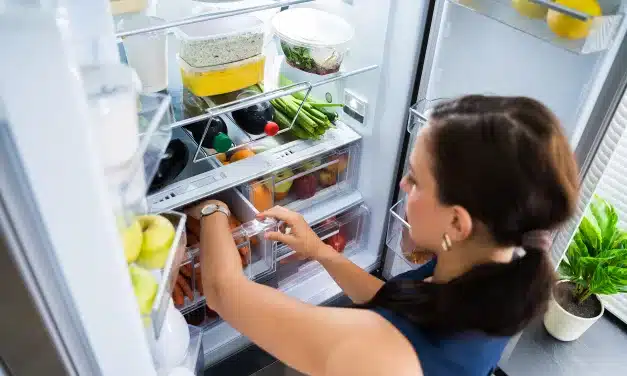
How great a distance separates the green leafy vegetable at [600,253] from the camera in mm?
1391

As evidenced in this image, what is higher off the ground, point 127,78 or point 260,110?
point 127,78

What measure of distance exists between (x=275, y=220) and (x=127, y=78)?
677 mm

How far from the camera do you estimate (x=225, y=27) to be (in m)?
1.20

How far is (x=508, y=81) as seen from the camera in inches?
43.3

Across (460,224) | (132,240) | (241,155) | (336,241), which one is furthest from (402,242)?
(132,240)

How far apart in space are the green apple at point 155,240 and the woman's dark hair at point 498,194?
0.36m

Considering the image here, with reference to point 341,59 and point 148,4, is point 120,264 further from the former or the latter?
point 341,59

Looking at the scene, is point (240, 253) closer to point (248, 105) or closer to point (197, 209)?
point (197, 209)

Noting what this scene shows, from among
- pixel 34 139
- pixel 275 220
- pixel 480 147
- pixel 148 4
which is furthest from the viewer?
pixel 275 220

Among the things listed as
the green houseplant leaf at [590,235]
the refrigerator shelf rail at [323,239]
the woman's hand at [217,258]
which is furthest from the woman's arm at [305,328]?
the green houseplant leaf at [590,235]

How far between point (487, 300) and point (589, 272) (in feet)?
2.78

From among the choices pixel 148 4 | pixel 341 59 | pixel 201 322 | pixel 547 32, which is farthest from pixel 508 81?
pixel 201 322

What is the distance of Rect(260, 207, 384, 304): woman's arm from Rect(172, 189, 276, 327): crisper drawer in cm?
9

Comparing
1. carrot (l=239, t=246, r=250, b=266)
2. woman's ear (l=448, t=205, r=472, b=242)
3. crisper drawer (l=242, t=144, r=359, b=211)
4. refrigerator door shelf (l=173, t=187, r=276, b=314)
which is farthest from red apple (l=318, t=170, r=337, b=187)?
woman's ear (l=448, t=205, r=472, b=242)
